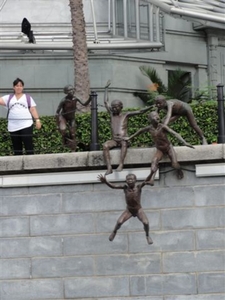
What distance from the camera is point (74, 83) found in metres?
23.3

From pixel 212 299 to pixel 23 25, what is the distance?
9.35 m

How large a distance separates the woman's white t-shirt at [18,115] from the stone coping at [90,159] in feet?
2.44

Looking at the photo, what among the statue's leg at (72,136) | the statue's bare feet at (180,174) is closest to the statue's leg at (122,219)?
the statue's bare feet at (180,174)

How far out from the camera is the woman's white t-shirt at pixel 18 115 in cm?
1795

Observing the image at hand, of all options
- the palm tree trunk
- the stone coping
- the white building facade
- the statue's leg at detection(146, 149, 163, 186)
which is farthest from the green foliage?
the statue's leg at detection(146, 149, 163, 186)

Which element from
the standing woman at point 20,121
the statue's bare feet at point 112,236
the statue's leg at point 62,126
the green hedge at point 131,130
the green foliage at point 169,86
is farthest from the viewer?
the green foliage at point 169,86

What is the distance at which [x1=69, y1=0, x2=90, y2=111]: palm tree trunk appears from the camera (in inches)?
906

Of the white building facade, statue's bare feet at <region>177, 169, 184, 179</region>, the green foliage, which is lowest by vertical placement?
statue's bare feet at <region>177, 169, 184, 179</region>

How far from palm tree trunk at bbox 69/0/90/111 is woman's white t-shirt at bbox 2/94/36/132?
16.3ft

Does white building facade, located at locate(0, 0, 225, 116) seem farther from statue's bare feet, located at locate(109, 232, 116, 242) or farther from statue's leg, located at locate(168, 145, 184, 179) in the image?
statue's bare feet, located at locate(109, 232, 116, 242)

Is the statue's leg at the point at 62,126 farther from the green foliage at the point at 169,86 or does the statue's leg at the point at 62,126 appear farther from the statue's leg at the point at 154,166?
the green foliage at the point at 169,86

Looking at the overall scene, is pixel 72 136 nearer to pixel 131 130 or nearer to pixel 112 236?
pixel 112 236

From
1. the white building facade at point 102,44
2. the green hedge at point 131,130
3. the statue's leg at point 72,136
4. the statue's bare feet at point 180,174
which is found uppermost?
the white building facade at point 102,44

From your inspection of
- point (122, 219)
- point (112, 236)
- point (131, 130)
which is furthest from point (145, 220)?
point (131, 130)
